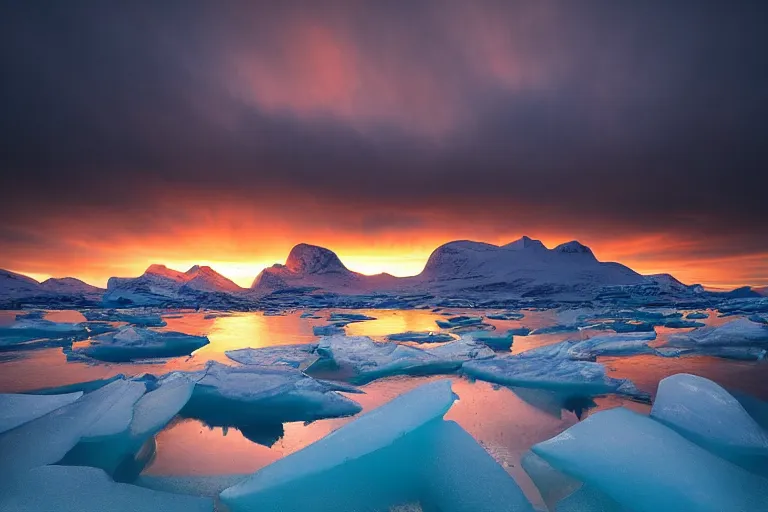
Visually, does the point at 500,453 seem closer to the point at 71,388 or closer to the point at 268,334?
the point at 71,388

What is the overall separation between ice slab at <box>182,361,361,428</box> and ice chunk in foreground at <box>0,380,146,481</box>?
750 mm

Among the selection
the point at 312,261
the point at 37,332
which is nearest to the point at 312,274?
the point at 312,261

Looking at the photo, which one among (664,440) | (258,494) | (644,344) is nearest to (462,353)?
(644,344)

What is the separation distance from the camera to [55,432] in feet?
7.47

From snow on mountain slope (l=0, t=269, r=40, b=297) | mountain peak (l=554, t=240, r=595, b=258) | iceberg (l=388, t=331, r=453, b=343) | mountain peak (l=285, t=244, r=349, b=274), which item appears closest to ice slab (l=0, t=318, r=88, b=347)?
iceberg (l=388, t=331, r=453, b=343)

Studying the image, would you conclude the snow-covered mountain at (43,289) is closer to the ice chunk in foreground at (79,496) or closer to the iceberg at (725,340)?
the ice chunk in foreground at (79,496)

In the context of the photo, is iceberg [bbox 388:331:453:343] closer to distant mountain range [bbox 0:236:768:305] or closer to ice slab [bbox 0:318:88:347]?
ice slab [bbox 0:318:88:347]

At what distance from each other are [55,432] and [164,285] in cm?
3491

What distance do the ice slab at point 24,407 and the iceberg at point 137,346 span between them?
10.6 feet

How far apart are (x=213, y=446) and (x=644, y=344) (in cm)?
617

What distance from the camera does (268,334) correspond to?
9.61m

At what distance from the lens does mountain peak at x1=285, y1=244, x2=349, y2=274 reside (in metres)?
56.7

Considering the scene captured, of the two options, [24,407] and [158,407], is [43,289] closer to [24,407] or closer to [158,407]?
[24,407]

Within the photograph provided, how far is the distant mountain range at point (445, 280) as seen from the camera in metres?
31.5
